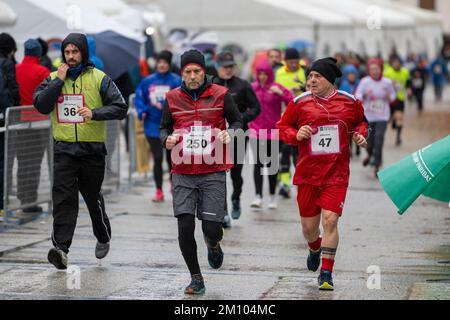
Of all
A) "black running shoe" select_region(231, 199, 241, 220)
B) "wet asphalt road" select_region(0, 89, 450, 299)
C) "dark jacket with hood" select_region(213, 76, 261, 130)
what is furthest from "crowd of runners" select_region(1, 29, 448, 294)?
"black running shoe" select_region(231, 199, 241, 220)

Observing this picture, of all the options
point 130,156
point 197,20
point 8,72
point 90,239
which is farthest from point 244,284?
point 197,20

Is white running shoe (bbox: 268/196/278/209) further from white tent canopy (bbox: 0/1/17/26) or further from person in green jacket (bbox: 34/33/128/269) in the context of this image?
person in green jacket (bbox: 34/33/128/269)

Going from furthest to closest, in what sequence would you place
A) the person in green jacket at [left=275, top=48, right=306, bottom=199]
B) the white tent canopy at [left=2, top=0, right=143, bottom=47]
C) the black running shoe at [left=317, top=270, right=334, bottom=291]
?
the white tent canopy at [left=2, top=0, right=143, bottom=47] < the person in green jacket at [left=275, top=48, right=306, bottom=199] < the black running shoe at [left=317, top=270, right=334, bottom=291]

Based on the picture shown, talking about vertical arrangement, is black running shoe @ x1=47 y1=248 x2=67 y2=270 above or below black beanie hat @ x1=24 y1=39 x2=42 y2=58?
below

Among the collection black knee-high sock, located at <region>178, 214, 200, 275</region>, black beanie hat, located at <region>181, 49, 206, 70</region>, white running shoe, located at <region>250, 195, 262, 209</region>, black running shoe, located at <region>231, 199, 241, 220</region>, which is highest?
black beanie hat, located at <region>181, 49, 206, 70</region>

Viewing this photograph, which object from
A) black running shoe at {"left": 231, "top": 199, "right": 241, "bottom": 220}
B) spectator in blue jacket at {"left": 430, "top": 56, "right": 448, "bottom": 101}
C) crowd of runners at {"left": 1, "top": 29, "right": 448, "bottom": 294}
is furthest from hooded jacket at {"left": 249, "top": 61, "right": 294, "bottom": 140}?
spectator in blue jacket at {"left": 430, "top": 56, "right": 448, "bottom": 101}

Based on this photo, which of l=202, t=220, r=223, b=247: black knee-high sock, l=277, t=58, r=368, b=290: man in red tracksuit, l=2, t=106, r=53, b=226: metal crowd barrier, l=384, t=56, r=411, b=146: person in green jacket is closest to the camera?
l=202, t=220, r=223, b=247: black knee-high sock

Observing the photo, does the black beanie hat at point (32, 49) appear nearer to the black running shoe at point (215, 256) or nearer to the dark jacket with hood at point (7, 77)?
the dark jacket with hood at point (7, 77)

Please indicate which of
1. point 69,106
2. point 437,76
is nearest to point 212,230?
point 69,106

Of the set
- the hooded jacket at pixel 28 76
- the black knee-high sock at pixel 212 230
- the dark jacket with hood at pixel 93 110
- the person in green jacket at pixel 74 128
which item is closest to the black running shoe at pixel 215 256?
the black knee-high sock at pixel 212 230

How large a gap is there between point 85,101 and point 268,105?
4.87 m

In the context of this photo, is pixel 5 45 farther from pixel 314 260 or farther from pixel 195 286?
pixel 195 286

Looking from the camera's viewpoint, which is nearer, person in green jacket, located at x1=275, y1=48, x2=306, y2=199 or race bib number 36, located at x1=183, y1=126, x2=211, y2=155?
race bib number 36, located at x1=183, y1=126, x2=211, y2=155

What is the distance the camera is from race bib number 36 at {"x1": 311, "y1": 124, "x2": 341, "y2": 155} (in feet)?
30.7
